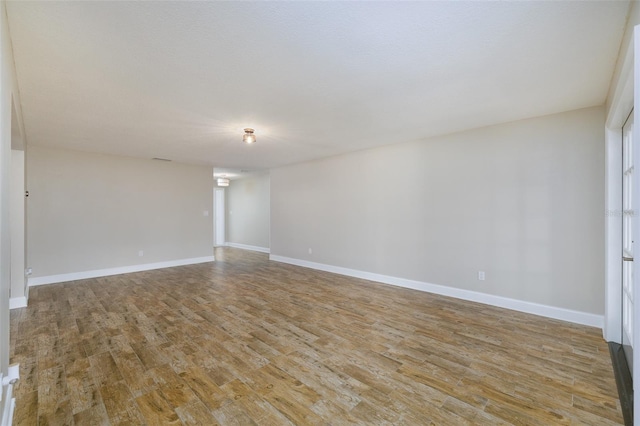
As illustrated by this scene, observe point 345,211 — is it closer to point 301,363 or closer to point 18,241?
point 301,363

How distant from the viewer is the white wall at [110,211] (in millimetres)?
4910

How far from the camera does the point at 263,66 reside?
2.24m

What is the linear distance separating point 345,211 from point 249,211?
4537 mm

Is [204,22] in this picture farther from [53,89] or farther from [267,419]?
[267,419]

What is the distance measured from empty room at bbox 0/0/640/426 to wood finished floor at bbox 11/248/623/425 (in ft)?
0.08

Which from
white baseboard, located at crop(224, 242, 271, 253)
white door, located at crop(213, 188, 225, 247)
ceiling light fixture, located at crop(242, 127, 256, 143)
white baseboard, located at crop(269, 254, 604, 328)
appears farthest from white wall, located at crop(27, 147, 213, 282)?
white baseboard, located at crop(269, 254, 604, 328)

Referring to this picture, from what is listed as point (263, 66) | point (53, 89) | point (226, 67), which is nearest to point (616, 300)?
point (263, 66)

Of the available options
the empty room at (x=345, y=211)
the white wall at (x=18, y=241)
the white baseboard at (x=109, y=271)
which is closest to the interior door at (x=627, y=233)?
the empty room at (x=345, y=211)

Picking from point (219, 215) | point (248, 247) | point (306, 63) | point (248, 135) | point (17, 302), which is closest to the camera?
point (306, 63)

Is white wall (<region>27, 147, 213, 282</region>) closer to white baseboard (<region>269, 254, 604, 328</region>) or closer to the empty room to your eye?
the empty room

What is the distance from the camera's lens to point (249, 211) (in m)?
9.13

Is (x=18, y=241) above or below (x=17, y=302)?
above

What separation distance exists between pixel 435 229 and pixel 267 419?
3.54m

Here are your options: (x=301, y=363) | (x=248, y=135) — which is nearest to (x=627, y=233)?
(x=301, y=363)
